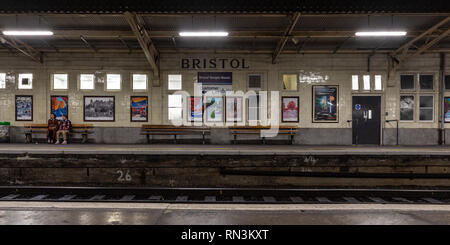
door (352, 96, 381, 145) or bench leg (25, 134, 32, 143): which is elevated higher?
door (352, 96, 381, 145)

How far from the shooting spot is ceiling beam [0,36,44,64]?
10.7 m

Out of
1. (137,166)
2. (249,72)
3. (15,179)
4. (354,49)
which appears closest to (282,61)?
(249,72)

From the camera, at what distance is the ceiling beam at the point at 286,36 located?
8684mm

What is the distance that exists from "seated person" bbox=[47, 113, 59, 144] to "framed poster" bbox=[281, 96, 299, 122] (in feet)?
35.0

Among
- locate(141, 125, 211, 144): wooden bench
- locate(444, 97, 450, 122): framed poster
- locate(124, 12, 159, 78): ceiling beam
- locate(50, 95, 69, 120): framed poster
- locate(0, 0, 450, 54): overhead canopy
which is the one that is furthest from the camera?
locate(50, 95, 69, 120): framed poster

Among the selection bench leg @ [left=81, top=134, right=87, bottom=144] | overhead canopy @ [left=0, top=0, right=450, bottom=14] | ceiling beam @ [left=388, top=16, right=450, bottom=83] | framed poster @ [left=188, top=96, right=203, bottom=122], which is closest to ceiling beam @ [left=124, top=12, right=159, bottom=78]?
framed poster @ [left=188, top=96, right=203, bottom=122]

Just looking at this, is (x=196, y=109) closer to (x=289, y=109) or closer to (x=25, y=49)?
(x=289, y=109)

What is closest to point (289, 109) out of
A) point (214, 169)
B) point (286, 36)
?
point (286, 36)

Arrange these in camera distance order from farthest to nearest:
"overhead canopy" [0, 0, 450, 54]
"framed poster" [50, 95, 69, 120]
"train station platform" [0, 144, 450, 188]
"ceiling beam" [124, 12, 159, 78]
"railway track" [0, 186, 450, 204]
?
"framed poster" [50, 95, 69, 120] < "overhead canopy" [0, 0, 450, 54] < "ceiling beam" [124, 12, 159, 78] < "train station platform" [0, 144, 450, 188] < "railway track" [0, 186, 450, 204]

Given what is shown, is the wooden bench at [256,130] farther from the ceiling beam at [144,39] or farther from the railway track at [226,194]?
the railway track at [226,194]

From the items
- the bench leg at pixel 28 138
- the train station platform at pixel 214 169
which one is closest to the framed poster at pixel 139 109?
the bench leg at pixel 28 138

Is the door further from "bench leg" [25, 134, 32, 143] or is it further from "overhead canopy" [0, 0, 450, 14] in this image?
"bench leg" [25, 134, 32, 143]

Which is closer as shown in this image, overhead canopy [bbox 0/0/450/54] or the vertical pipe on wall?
overhead canopy [bbox 0/0/450/54]

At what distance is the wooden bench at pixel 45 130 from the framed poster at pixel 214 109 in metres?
5.65
